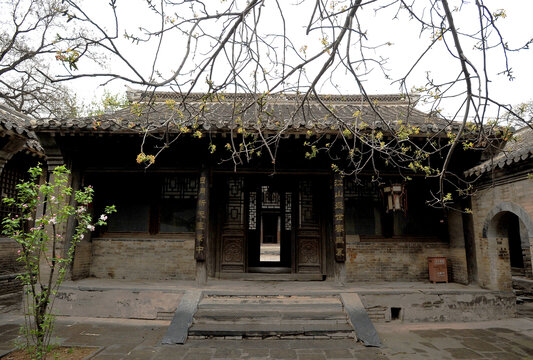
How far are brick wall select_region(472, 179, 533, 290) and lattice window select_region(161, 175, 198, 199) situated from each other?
19.8 ft

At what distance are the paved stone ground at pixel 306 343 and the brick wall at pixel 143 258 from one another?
1.66 metres

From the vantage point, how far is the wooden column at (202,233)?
6332 millimetres

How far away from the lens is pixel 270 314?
5332 millimetres

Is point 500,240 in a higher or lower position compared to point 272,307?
higher

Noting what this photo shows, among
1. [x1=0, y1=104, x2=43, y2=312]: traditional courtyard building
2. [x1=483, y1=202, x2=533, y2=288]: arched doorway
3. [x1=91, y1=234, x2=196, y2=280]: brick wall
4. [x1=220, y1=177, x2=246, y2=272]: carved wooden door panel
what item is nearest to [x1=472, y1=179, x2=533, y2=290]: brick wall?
[x1=483, y1=202, x2=533, y2=288]: arched doorway

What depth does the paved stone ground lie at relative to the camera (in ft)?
14.0

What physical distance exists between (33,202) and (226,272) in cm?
445

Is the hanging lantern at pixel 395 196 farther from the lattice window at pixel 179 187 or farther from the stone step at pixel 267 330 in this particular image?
the lattice window at pixel 179 187

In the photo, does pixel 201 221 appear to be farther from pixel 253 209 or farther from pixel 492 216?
pixel 492 216

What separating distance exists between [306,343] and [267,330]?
0.61 metres

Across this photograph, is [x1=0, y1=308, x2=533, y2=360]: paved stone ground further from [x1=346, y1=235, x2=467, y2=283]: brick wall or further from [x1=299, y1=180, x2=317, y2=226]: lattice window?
[x1=299, y1=180, x2=317, y2=226]: lattice window

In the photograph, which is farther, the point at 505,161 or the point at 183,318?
the point at 505,161

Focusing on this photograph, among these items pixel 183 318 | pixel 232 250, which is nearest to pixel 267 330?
pixel 183 318

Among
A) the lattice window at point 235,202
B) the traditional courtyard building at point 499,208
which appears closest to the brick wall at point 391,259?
the traditional courtyard building at point 499,208
